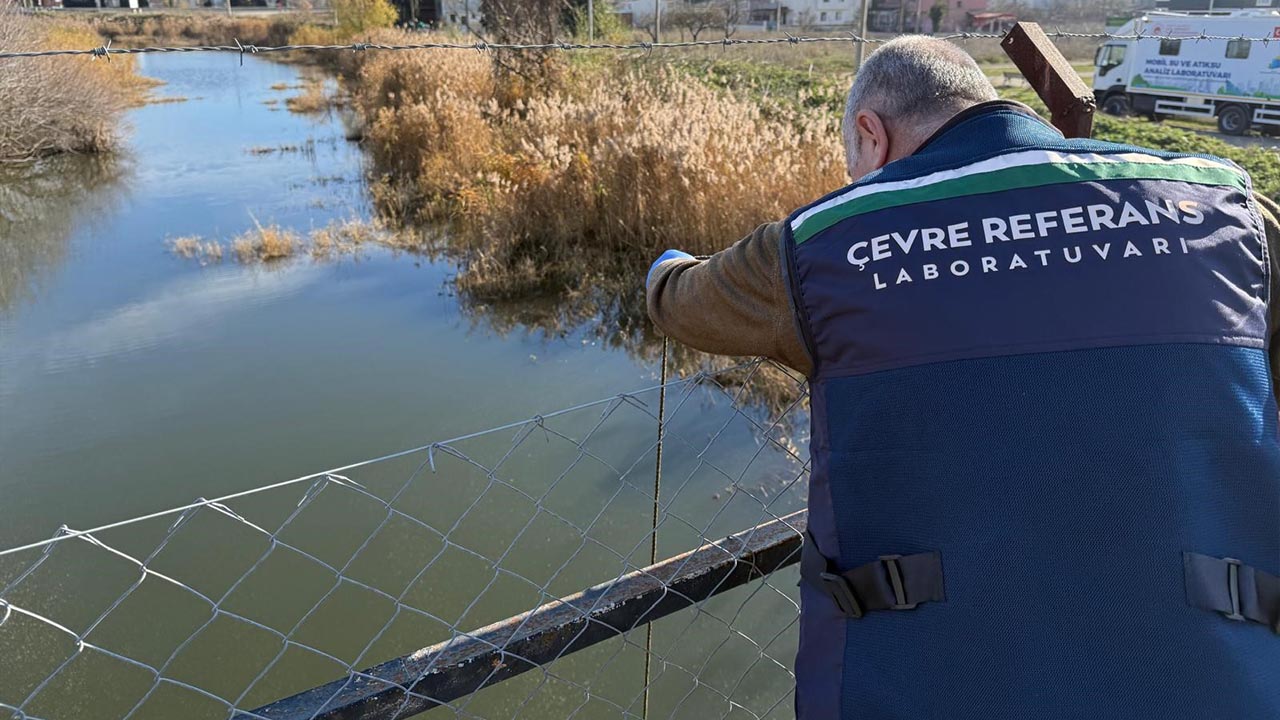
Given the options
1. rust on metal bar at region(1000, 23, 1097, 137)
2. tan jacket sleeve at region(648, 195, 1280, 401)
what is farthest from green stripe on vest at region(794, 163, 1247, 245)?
rust on metal bar at region(1000, 23, 1097, 137)

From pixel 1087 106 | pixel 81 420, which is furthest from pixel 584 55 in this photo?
pixel 1087 106

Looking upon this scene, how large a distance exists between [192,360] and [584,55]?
8109mm

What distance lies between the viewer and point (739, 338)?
151 cm

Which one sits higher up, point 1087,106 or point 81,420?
point 1087,106

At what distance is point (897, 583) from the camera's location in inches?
46.4

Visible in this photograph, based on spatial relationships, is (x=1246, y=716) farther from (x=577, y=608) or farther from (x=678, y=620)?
(x=678, y=620)

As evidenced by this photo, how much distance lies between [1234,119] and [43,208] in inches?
729

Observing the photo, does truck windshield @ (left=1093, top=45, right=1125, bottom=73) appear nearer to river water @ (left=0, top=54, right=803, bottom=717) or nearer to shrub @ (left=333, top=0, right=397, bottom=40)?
river water @ (left=0, top=54, right=803, bottom=717)

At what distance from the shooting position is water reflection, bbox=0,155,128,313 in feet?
26.3

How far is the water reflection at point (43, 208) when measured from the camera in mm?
8008

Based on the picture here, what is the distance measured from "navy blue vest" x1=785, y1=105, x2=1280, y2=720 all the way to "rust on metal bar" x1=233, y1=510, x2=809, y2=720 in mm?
447

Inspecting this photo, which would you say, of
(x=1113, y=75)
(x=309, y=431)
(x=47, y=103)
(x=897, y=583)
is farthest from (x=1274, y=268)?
(x=1113, y=75)

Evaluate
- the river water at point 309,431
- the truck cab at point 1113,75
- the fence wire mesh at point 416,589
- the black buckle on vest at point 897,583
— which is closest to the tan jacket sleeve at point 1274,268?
the black buckle on vest at point 897,583

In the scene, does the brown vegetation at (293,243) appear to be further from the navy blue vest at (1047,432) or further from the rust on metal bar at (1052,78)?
the navy blue vest at (1047,432)
